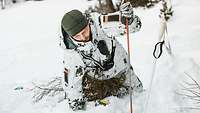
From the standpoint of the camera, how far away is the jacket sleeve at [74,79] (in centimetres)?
386

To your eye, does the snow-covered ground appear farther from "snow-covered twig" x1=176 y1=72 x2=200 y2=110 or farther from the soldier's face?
the soldier's face

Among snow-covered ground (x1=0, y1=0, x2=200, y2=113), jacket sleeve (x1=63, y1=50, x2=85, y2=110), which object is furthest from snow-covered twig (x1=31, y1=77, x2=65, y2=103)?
jacket sleeve (x1=63, y1=50, x2=85, y2=110)

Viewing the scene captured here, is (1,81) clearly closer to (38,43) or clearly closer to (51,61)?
(51,61)

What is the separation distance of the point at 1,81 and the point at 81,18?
2.69m

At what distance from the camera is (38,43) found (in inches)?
335

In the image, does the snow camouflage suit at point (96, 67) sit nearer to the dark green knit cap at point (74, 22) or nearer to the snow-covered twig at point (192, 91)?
the dark green knit cap at point (74, 22)

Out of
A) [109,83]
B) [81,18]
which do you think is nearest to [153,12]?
[109,83]

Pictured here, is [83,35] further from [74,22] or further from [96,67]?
[96,67]

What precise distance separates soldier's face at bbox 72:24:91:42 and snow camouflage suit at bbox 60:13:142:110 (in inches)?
2.0

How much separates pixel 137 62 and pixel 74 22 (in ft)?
6.39

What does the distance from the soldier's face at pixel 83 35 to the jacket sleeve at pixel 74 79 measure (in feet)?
0.63

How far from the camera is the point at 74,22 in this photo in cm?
353

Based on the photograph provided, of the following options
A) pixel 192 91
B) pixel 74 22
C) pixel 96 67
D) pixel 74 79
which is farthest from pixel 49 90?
pixel 192 91

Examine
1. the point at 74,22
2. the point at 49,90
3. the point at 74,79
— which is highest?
the point at 74,22
